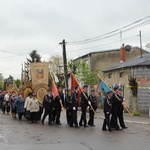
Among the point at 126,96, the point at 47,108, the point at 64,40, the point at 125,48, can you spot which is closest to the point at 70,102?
the point at 47,108

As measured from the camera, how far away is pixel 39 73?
1984cm

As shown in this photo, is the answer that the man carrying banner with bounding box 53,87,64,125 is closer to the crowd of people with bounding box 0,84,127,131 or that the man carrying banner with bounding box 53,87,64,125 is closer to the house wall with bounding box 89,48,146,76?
the crowd of people with bounding box 0,84,127,131

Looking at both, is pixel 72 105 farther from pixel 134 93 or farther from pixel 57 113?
pixel 134 93

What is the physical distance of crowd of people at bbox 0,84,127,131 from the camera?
14357 mm

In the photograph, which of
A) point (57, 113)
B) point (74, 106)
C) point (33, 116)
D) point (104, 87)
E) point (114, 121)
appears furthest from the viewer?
point (33, 116)

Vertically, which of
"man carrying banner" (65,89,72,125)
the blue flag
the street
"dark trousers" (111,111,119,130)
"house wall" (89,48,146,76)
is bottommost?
the street

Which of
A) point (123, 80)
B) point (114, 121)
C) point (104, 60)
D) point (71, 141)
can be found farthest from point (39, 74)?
point (104, 60)

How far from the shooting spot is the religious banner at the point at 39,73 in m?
19.7

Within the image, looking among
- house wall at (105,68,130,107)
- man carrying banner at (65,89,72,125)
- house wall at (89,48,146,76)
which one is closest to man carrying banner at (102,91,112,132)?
man carrying banner at (65,89,72,125)

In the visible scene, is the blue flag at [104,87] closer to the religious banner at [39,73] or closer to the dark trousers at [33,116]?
the dark trousers at [33,116]

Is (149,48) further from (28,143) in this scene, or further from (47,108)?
(28,143)

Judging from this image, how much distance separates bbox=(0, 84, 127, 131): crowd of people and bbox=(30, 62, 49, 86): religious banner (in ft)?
4.50

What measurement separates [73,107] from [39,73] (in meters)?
5.20

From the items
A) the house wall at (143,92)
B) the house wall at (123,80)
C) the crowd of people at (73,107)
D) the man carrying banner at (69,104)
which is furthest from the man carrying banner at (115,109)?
the house wall at (123,80)
